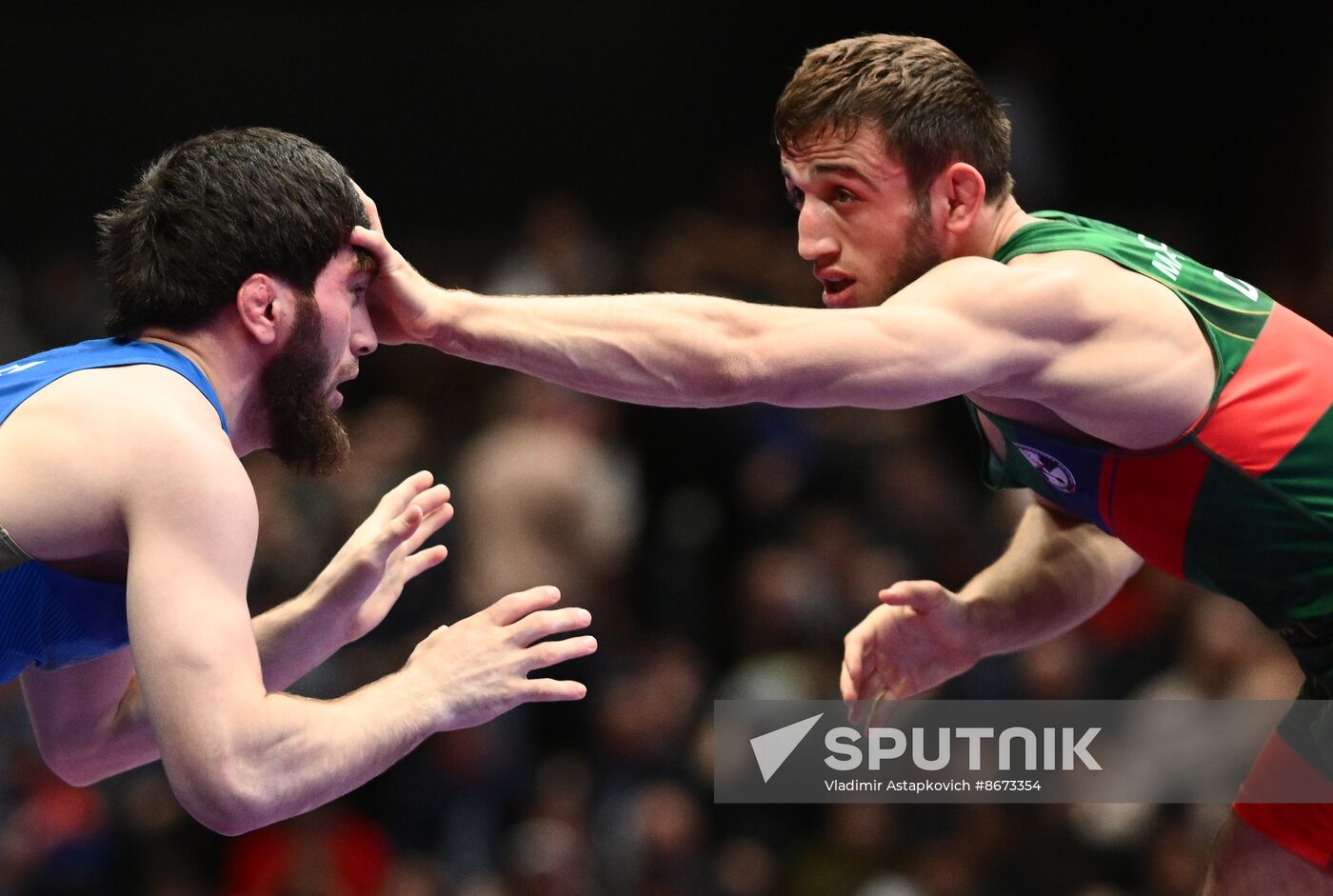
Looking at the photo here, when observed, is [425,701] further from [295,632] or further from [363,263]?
[363,263]

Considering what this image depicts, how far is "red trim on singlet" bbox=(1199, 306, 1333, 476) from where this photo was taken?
3186mm

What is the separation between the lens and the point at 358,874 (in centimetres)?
651

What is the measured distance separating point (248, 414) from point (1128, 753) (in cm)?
404

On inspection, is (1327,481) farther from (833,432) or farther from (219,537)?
(833,432)

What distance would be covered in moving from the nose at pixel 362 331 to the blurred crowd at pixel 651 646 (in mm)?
3625

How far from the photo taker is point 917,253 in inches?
136

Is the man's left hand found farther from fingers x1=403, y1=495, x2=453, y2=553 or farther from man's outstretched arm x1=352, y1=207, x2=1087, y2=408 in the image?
man's outstretched arm x1=352, y1=207, x2=1087, y2=408

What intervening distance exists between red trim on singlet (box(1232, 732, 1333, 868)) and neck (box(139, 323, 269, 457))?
89.5 inches

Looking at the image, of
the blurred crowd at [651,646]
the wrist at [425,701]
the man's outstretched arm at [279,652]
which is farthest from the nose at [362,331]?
the blurred crowd at [651,646]

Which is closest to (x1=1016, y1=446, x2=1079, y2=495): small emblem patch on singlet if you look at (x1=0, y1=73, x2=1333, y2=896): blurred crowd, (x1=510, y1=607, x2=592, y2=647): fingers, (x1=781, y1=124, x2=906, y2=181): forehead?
(x1=781, y1=124, x2=906, y2=181): forehead

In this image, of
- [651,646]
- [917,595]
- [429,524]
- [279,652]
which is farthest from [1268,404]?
[651,646]

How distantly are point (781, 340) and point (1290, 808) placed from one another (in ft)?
4.94

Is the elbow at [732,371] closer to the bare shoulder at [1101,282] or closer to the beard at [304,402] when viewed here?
Result: the bare shoulder at [1101,282]

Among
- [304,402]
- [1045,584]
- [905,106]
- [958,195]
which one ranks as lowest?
[1045,584]
